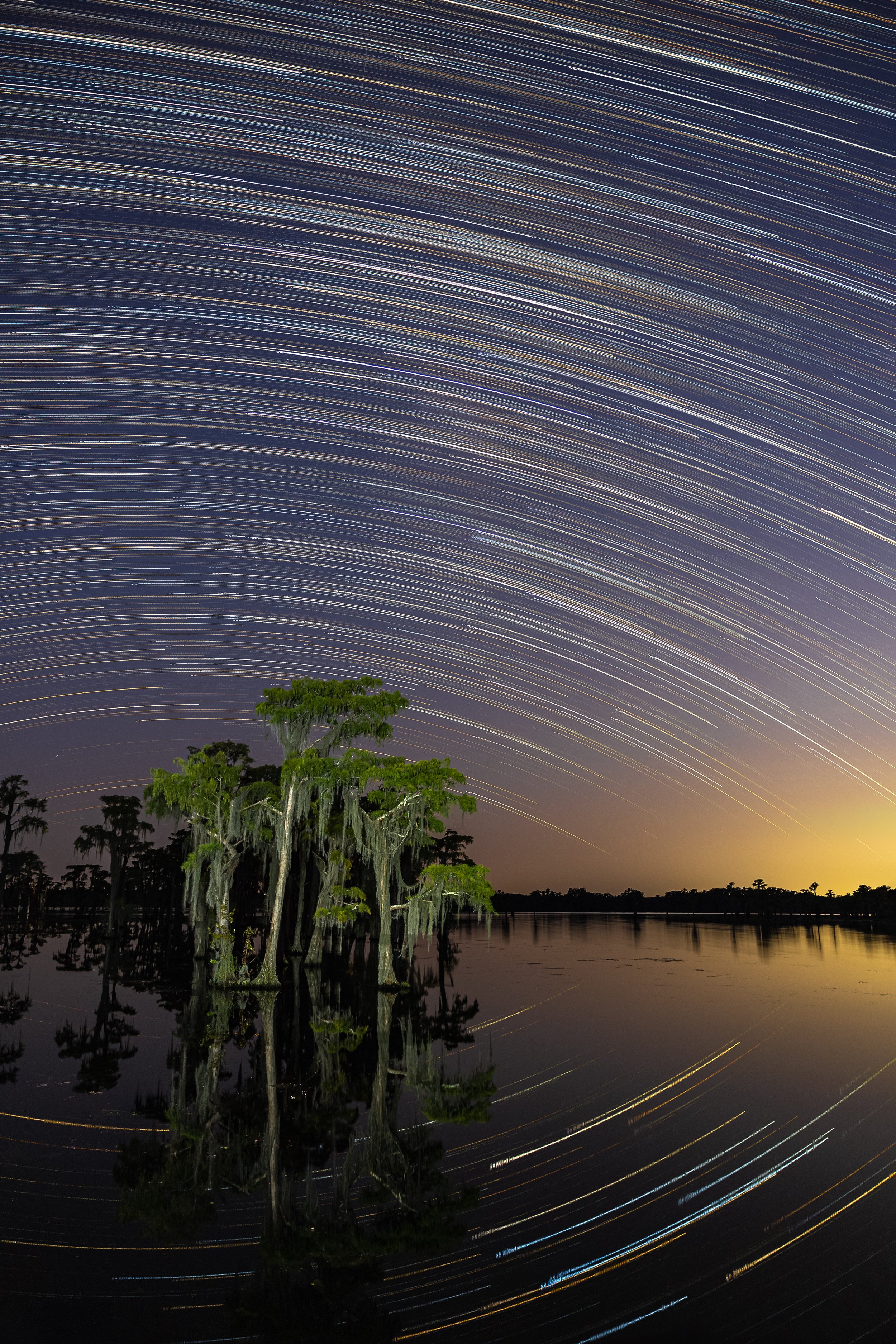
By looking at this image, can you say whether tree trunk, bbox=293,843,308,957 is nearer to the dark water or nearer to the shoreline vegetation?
the shoreline vegetation

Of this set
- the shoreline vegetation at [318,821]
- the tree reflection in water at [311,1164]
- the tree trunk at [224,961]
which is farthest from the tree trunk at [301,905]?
the tree reflection in water at [311,1164]

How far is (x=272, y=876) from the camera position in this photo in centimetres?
3419

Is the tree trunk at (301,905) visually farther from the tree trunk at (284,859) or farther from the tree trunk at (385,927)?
the tree trunk at (385,927)

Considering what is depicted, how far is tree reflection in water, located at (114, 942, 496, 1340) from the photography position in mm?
5480

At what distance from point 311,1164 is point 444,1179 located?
1446 millimetres

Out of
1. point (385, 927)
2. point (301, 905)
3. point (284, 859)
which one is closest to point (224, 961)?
point (284, 859)

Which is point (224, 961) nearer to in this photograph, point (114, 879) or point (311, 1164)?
point (311, 1164)

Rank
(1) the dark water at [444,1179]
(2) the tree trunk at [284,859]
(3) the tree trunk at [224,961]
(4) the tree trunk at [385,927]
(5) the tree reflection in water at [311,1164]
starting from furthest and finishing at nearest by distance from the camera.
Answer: (2) the tree trunk at [284,859] → (4) the tree trunk at [385,927] → (3) the tree trunk at [224,961] → (5) the tree reflection in water at [311,1164] → (1) the dark water at [444,1179]

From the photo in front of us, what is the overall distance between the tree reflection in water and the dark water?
36 mm

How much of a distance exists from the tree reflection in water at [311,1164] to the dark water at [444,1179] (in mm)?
36

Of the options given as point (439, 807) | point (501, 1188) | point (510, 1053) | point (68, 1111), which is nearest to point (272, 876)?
point (439, 807)

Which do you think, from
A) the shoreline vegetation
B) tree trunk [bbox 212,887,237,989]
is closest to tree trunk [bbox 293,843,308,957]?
the shoreline vegetation

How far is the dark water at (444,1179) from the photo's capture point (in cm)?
528

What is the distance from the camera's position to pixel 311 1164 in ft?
26.2
